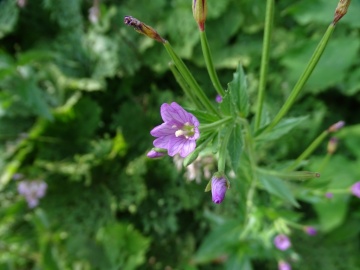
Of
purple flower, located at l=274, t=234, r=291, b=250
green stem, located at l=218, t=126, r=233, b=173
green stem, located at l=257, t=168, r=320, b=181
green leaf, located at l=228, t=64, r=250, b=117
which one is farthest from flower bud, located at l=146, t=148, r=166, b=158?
purple flower, located at l=274, t=234, r=291, b=250

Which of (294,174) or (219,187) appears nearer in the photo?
(219,187)

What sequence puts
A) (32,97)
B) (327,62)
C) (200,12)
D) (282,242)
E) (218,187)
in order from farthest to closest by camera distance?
(327,62), (32,97), (282,242), (200,12), (218,187)

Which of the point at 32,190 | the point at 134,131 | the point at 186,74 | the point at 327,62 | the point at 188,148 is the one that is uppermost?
the point at 186,74

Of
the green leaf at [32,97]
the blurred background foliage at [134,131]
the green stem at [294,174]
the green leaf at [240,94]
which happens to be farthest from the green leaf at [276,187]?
the green leaf at [32,97]

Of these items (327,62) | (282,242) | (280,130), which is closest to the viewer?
(280,130)

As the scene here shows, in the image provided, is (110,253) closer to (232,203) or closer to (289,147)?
(232,203)

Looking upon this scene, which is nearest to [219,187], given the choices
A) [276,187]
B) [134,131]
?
[276,187]

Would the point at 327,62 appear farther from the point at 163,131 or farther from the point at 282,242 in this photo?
the point at 163,131
